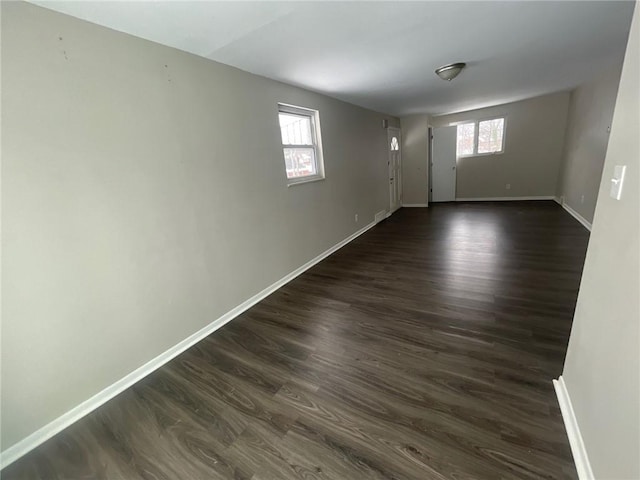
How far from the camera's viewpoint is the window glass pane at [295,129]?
10.2ft

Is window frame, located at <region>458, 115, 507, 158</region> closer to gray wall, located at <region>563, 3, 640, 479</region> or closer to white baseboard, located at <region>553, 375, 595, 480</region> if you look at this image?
gray wall, located at <region>563, 3, 640, 479</region>

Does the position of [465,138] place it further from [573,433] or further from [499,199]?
[573,433]

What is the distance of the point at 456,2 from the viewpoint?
163 cm

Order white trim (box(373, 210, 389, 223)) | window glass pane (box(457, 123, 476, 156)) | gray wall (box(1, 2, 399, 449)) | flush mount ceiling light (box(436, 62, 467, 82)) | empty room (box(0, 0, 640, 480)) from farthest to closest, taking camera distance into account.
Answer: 1. window glass pane (box(457, 123, 476, 156))
2. white trim (box(373, 210, 389, 223))
3. flush mount ceiling light (box(436, 62, 467, 82))
4. gray wall (box(1, 2, 399, 449))
5. empty room (box(0, 0, 640, 480))

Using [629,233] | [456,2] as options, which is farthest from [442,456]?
[456,2]

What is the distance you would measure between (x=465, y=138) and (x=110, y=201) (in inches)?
305

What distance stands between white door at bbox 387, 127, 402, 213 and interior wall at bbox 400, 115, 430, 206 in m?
0.21

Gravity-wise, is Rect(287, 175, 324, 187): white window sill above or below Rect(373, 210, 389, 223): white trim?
above

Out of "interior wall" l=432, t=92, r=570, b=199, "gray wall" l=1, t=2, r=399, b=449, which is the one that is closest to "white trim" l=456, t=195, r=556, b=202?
"interior wall" l=432, t=92, r=570, b=199

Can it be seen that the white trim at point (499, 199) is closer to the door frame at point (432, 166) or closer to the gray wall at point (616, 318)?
the door frame at point (432, 166)

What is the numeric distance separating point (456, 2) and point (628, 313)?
1.91m

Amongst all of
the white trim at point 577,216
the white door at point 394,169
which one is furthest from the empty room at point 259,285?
the white door at point 394,169

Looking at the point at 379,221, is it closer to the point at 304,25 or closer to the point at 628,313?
the point at 304,25

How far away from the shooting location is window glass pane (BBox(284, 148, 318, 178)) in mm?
3200
